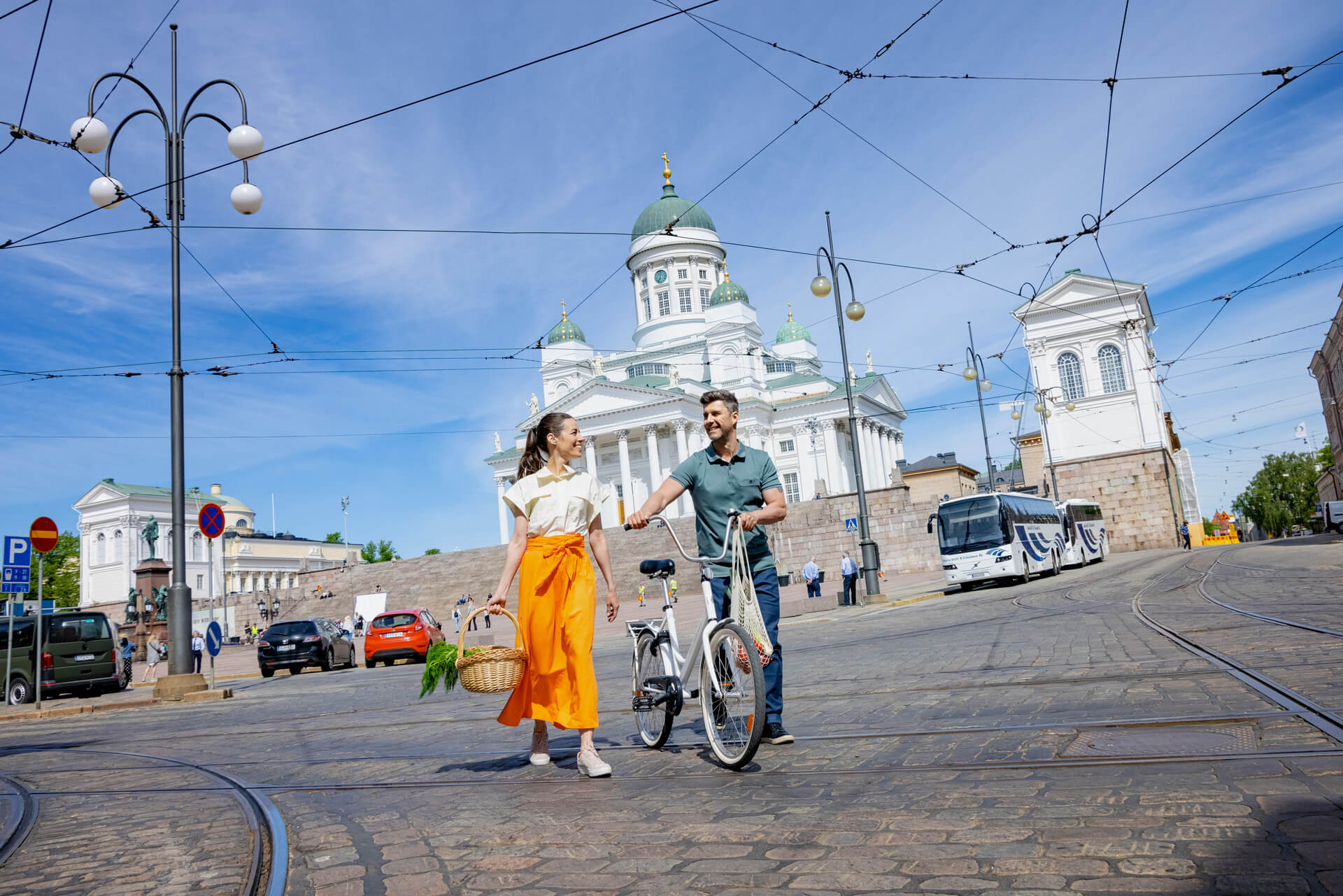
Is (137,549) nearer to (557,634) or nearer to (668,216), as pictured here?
(668,216)

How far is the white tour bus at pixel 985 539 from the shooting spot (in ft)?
88.6

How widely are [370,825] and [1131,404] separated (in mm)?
54176

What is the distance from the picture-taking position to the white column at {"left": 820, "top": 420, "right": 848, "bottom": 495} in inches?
2830

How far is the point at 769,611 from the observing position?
5172 millimetres


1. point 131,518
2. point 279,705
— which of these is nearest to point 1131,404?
point 279,705

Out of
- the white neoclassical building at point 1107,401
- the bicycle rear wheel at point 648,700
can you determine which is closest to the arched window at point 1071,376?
the white neoclassical building at point 1107,401

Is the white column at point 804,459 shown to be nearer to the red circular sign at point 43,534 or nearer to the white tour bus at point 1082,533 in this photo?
the white tour bus at point 1082,533

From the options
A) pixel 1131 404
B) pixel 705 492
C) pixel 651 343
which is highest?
pixel 651 343

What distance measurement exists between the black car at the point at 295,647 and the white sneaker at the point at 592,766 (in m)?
18.6

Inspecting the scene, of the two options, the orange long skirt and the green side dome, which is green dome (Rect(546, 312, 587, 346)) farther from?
the orange long skirt

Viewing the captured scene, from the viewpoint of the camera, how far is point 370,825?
4125 mm

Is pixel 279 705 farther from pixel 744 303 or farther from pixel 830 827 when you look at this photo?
pixel 744 303

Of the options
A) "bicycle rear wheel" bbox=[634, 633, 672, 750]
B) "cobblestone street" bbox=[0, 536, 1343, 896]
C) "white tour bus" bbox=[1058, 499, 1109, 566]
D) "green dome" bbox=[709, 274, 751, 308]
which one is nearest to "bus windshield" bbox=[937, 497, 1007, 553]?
"white tour bus" bbox=[1058, 499, 1109, 566]

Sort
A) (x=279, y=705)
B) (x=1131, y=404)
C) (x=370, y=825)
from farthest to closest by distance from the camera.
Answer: (x=1131, y=404)
(x=279, y=705)
(x=370, y=825)
